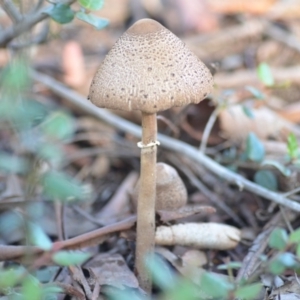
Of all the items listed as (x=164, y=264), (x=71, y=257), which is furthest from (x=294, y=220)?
(x=71, y=257)

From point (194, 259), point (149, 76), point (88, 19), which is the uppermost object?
point (88, 19)

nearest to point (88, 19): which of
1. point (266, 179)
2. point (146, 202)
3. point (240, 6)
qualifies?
point (146, 202)

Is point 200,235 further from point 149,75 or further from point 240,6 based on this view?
point 240,6

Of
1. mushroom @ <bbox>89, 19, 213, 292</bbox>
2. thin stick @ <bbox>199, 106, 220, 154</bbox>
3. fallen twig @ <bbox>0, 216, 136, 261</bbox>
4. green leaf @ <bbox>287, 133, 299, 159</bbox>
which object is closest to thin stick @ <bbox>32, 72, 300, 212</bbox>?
thin stick @ <bbox>199, 106, 220, 154</bbox>

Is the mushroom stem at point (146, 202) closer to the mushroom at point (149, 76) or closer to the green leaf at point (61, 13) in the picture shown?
the mushroom at point (149, 76)

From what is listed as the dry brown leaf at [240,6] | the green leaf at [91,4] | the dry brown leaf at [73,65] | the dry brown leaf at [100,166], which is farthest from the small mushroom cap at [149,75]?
the dry brown leaf at [240,6]

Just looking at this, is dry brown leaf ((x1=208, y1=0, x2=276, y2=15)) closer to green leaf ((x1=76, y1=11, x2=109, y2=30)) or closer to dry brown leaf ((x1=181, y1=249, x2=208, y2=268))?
green leaf ((x1=76, y1=11, x2=109, y2=30))
